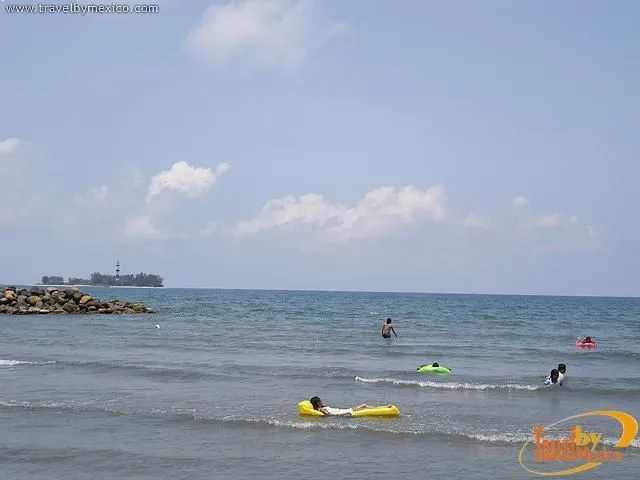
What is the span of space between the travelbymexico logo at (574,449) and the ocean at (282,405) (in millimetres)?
210

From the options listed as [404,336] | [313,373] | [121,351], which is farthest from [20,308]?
[313,373]

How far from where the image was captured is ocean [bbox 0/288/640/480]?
13.2 metres

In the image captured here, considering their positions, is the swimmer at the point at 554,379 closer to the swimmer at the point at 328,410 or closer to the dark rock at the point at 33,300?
the swimmer at the point at 328,410

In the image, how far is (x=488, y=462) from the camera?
13.5 metres

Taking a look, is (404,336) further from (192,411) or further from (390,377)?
(192,411)

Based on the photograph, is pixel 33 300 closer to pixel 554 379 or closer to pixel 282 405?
pixel 282 405

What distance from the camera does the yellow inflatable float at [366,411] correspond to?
17.6m

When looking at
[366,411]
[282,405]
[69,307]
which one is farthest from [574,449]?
[69,307]

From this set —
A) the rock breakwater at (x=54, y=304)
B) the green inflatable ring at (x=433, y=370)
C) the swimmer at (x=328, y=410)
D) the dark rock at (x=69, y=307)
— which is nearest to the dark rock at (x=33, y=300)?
the rock breakwater at (x=54, y=304)

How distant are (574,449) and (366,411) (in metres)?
5.38

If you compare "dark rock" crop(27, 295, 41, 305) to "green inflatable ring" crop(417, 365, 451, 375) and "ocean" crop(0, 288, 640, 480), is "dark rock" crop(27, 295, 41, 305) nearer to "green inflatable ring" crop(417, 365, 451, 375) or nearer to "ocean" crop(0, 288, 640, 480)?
"ocean" crop(0, 288, 640, 480)

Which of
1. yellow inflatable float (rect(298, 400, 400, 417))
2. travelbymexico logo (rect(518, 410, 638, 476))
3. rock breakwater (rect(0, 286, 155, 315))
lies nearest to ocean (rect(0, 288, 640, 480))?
travelbymexico logo (rect(518, 410, 638, 476))

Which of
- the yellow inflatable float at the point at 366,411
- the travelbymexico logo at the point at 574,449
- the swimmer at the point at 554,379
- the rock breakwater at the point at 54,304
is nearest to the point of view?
the travelbymexico logo at the point at 574,449

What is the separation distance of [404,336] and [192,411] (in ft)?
92.4
